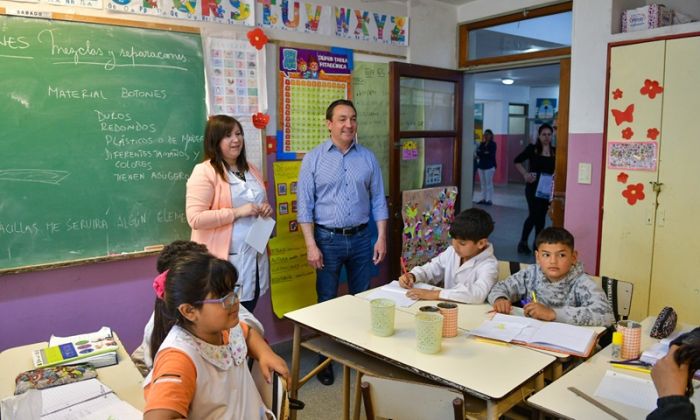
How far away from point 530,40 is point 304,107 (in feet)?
6.32

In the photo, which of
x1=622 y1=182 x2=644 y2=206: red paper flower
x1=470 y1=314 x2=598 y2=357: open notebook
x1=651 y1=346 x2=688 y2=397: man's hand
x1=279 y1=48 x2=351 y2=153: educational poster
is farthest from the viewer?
x1=279 y1=48 x2=351 y2=153: educational poster

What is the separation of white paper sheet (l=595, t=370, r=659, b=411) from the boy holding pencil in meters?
0.44

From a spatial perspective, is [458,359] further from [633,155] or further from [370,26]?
[370,26]

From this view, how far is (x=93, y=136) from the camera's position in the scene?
272 cm

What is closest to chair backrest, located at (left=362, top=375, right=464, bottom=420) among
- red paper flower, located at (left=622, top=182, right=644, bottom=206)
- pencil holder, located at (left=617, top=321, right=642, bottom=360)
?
pencil holder, located at (left=617, top=321, right=642, bottom=360)

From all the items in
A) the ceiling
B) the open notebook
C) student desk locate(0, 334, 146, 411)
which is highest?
the ceiling

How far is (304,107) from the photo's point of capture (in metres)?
3.55

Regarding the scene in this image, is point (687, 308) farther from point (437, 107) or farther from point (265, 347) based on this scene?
point (265, 347)

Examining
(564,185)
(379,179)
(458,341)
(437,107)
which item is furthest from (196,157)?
(564,185)

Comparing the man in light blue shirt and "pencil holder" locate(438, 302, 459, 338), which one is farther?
the man in light blue shirt

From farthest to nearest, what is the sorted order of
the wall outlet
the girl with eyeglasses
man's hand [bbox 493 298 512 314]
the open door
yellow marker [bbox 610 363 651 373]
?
the open door, the wall outlet, man's hand [bbox 493 298 512 314], yellow marker [bbox 610 363 651 373], the girl with eyeglasses

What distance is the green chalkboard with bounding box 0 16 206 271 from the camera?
2525mm

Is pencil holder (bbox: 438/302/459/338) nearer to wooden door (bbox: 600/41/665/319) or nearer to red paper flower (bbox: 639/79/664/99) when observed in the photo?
wooden door (bbox: 600/41/665/319)

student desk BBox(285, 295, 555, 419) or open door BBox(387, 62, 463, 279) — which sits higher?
open door BBox(387, 62, 463, 279)
